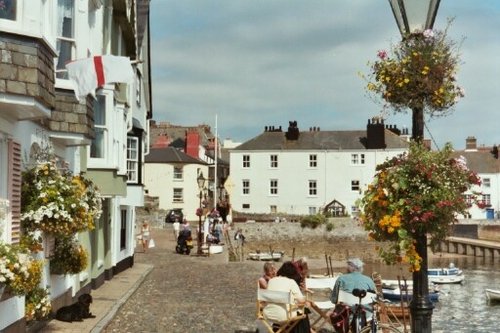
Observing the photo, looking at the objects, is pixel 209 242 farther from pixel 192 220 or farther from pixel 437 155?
pixel 437 155

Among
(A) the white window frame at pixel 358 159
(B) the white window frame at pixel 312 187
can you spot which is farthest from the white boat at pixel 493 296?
(B) the white window frame at pixel 312 187

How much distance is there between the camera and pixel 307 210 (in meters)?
85.8

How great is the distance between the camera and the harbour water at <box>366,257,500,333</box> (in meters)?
25.5

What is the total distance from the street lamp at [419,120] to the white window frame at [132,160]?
24.4 m

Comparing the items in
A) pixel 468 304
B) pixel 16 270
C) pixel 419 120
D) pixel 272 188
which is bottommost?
pixel 468 304

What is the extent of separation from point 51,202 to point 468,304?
26863 mm

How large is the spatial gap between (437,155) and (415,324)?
72.3 inches

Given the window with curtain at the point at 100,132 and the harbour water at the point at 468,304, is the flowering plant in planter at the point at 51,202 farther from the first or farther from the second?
the harbour water at the point at 468,304

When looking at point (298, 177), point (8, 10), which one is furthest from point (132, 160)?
point (298, 177)

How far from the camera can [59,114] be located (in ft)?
47.8

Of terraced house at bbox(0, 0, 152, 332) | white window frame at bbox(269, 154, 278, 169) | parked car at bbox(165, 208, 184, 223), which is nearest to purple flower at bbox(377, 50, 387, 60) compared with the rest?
terraced house at bbox(0, 0, 152, 332)

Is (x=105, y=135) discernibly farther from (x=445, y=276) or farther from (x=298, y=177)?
(x=298, y=177)

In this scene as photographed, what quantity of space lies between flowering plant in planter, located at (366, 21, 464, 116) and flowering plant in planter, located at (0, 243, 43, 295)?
517 cm

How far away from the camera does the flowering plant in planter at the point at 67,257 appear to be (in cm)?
1490
